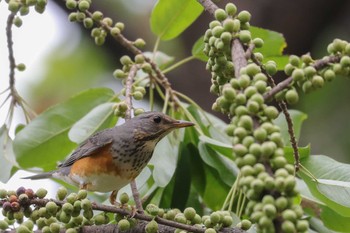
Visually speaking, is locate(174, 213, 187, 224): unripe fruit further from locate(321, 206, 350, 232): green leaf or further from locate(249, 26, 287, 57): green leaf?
locate(249, 26, 287, 57): green leaf

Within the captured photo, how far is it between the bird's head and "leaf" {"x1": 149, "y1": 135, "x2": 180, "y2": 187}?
0.18 feet

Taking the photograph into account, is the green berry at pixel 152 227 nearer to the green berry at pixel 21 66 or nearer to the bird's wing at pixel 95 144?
the bird's wing at pixel 95 144

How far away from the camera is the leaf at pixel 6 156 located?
344 centimetres

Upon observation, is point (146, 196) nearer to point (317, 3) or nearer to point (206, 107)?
point (206, 107)

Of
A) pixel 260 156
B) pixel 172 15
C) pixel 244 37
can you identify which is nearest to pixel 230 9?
pixel 244 37

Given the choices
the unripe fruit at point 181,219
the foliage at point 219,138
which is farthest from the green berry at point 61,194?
the unripe fruit at point 181,219

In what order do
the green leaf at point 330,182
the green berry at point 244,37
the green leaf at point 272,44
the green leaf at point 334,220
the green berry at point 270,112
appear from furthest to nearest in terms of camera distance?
the green leaf at point 272,44 → the green leaf at point 334,220 → the green leaf at point 330,182 → the green berry at point 244,37 → the green berry at point 270,112

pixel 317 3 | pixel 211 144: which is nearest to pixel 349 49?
pixel 211 144

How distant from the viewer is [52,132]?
3.71 metres

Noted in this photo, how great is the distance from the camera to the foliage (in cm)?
174

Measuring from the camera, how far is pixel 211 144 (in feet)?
10.7

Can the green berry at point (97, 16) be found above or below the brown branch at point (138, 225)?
above

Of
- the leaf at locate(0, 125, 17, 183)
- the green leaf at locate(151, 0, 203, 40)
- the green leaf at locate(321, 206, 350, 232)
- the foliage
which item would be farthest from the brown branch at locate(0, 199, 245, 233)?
the green leaf at locate(151, 0, 203, 40)

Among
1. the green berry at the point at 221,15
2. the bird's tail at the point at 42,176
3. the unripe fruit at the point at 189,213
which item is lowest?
the bird's tail at the point at 42,176
